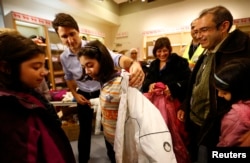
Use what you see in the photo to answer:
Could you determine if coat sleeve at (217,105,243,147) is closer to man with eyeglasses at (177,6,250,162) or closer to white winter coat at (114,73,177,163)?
man with eyeglasses at (177,6,250,162)

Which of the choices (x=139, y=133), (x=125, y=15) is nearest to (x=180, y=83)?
(x=139, y=133)

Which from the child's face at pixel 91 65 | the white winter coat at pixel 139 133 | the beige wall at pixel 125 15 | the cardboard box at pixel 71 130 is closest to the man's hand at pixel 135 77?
the white winter coat at pixel 139 133

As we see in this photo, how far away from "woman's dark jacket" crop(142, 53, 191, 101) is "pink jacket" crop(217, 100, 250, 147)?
580 mm

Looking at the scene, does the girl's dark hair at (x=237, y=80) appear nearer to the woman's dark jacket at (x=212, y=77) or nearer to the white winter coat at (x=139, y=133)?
the woman's dark jacket at (x=212, y=77)

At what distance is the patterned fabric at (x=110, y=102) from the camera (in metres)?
0.99

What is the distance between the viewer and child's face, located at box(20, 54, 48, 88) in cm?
62

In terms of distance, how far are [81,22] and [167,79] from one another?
13.0ft

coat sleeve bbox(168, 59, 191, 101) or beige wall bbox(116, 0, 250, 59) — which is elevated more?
beige wall bbox(116, 0, 250, 59)

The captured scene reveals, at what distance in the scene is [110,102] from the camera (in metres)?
1.00

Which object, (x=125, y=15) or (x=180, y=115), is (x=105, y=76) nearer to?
(x=180, y=115)

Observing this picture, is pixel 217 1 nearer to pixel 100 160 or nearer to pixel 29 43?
pixel 100 160

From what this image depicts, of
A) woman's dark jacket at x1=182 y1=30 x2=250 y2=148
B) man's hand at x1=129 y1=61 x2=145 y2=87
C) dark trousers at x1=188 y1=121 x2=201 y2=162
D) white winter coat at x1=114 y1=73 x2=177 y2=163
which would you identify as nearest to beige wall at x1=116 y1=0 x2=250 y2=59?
woman's dark jacket at x1=182 y1=30 x2=250 y2=148

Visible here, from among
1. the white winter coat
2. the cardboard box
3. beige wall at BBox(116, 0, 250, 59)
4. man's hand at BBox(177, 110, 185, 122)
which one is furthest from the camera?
beige wall at BBox(116, 0, 250, 59)

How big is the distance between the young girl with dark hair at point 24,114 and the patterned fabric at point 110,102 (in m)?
0.37
